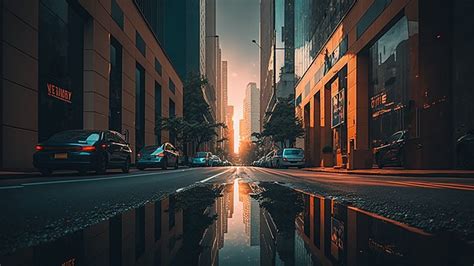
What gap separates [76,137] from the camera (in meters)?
12.4

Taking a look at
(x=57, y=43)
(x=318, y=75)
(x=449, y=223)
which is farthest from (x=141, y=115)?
(x=449, y=223)

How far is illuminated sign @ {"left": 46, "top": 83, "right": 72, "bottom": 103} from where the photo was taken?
16.9 metres

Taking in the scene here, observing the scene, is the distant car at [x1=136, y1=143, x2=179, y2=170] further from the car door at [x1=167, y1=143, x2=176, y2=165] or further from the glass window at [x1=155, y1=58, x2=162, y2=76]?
the glass window at [x1=155, y1=58, x2=162, y2=76]

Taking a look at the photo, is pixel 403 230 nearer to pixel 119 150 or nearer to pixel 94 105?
pixel 119 150

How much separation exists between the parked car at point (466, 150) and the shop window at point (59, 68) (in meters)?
17.5

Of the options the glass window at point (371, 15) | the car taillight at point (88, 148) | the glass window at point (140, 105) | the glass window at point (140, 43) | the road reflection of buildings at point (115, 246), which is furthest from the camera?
the glass window at point (140, 105)

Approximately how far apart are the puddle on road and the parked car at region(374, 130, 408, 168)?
15.5m

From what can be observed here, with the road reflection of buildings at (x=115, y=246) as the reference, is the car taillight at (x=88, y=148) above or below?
above

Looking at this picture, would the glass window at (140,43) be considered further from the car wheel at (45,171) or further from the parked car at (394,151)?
the parked car at (394,151)

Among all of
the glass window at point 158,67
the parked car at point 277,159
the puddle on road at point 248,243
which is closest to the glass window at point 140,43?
the glass window at point 158,67

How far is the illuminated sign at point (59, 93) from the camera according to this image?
Answer: 666 inches

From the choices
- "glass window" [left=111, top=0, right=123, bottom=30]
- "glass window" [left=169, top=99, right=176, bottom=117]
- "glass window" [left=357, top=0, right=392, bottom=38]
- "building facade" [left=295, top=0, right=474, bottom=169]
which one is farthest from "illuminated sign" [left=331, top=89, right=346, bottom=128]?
"glass window" [left=169, top=99, right=176, bottom=117]

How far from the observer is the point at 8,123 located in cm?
1317

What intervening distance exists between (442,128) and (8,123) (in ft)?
58.1
